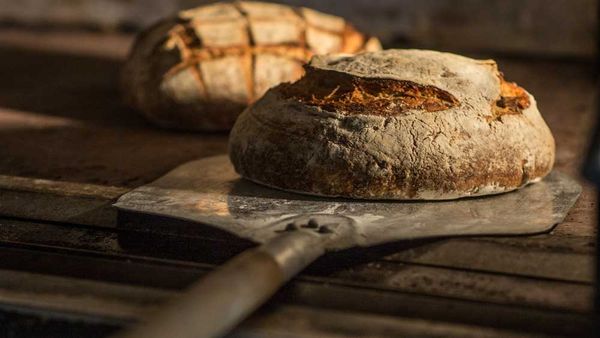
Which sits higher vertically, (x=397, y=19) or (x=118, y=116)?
(x=397, y=19)

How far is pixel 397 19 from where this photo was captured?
5887 mm

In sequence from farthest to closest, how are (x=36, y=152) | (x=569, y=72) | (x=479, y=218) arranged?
(x=569, y=72)
(x=36, y=152)
(x=479, y=218)

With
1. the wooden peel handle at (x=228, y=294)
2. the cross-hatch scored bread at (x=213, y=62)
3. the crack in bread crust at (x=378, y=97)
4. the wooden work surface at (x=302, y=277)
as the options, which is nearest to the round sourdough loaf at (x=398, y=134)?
the crack in bread crust at (x=378, y=97)

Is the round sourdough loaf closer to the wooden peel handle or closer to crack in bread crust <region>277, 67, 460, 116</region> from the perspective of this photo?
crack in bread crust <region>277, 67, 460, 116</region>

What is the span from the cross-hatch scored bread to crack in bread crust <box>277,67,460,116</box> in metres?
1.23

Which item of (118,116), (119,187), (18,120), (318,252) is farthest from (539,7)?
(318,252)

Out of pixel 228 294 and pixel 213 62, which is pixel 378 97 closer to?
pixel 228 294

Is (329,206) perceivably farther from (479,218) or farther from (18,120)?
(18,120)

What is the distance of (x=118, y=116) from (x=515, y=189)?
6.48 ft

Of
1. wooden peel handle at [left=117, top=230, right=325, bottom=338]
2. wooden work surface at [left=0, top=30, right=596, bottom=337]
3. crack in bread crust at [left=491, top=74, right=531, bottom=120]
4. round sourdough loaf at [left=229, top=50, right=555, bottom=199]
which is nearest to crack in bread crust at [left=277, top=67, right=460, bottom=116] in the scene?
round sourdough loaf at [left=229, top=50, right=555, bottom=199]

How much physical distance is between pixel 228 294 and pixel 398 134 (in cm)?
81

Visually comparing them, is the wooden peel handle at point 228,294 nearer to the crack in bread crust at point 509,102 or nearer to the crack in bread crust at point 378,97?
the crack in bread crust at point 378,97

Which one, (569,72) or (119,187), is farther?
(569,72)

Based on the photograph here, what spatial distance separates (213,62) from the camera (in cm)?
355
